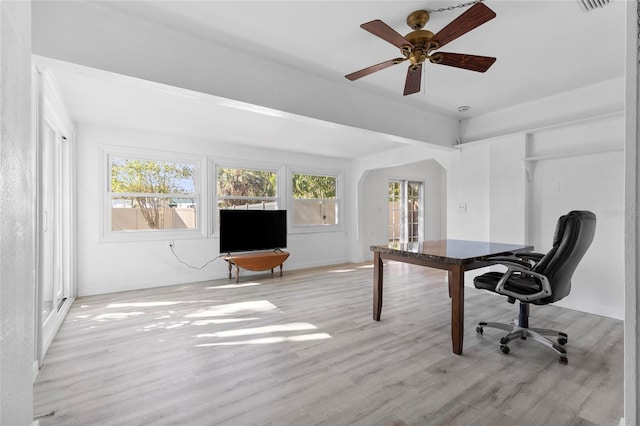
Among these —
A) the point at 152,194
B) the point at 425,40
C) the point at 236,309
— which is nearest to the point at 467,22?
the point at 425,40

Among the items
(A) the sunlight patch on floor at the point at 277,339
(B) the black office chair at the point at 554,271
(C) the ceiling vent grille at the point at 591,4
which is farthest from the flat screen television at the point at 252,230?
(C) the ceiling vent grille at the point at 591,4

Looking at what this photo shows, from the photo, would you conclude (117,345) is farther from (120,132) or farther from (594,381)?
(594,381)

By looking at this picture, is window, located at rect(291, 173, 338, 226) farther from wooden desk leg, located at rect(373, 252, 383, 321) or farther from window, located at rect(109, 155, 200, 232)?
wooden desk leg, located at rect(373, 252, 383, 321)

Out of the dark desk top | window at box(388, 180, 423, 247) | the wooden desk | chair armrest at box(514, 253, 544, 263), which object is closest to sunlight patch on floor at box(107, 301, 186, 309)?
the wooden desk

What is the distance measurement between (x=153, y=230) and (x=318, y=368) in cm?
376

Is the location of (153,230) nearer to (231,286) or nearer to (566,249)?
(231,286)

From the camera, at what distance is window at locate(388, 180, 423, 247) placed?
25.6ft

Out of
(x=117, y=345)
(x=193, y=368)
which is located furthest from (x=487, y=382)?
(x=117, y=345)

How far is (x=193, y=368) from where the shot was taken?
2.22 meters

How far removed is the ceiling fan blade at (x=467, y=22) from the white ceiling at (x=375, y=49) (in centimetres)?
32

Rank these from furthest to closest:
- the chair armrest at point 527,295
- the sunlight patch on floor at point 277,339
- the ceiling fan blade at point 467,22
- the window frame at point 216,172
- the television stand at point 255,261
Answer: the window frame at point 216,172
the television stand at point 255,261
the sunlight patch on floor at point 277,339
the chair armrest at point 527,295
the ceiling fan blade at point 467,22

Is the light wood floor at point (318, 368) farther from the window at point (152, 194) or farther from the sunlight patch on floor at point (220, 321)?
the window at point (152, 194)

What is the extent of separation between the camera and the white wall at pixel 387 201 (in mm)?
7227

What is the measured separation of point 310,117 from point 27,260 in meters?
2.58
